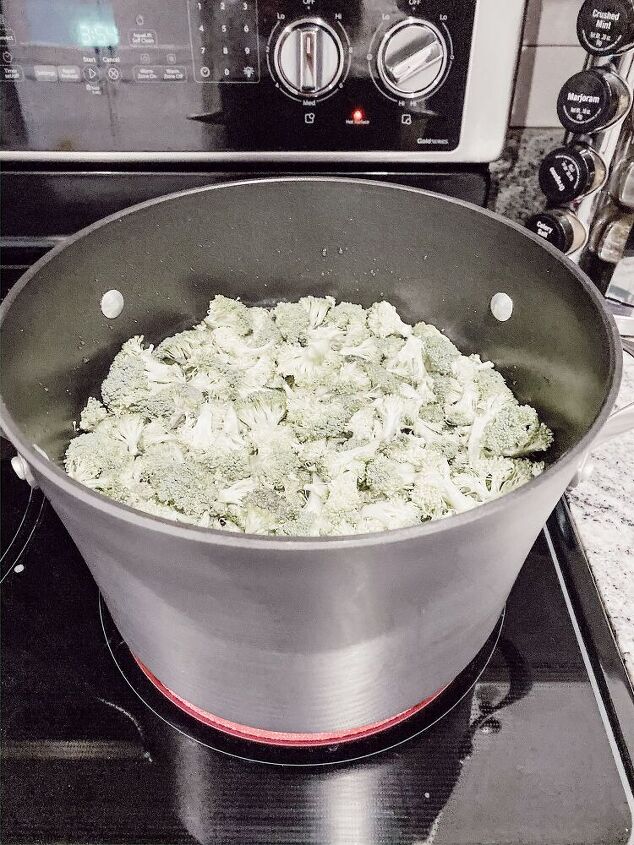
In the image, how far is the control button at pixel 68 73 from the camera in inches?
35.4

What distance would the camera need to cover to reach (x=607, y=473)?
994mm

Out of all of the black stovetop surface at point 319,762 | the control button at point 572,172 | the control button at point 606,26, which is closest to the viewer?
the black stovetop surface at point 319,762

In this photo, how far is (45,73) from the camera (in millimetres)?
903

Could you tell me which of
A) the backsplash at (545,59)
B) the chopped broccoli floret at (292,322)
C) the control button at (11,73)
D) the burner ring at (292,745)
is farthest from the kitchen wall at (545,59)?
the burner ring at (292,745)

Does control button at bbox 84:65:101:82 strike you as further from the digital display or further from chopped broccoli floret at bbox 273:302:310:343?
chopped broccoli floret at bbox 273:302:310:343

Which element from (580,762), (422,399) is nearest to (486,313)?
(422,399)

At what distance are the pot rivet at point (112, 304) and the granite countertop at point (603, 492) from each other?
647 mm

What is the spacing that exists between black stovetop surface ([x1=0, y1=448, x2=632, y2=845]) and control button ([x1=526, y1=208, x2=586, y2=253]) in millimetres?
503

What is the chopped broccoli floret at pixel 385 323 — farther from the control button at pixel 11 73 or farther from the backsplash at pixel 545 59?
the control button at pixel 11 73

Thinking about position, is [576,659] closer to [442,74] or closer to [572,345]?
[572,345]

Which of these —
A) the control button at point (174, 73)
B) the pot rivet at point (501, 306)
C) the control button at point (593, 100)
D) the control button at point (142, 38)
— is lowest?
the pot rivet at point (501, 306)

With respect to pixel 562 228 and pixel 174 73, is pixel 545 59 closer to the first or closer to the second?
pixel 562 228

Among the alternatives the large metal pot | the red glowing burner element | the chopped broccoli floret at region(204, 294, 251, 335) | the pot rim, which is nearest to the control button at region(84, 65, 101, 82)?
the large metal pot

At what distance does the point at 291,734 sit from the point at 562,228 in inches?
29.9
